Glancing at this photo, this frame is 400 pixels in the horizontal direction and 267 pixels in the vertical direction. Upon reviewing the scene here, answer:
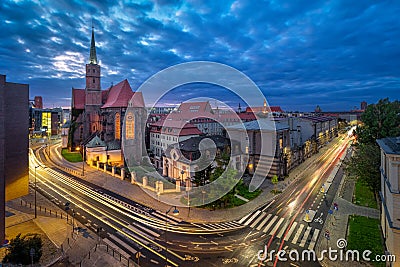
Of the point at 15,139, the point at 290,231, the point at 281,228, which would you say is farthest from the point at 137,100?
the point at 290,231

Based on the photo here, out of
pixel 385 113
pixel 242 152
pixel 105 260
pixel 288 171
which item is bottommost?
pixel 105 260

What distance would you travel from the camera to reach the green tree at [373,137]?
24.2m

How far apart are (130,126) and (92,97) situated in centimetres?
1857

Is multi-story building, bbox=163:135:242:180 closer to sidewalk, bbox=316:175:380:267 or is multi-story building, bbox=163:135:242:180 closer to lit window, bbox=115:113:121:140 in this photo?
sidewalk, bbox=316:175:380:267

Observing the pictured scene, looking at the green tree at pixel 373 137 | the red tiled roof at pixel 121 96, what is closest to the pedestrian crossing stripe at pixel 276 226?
the green tree at pixel 373 137

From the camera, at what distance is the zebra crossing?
20.1 metres

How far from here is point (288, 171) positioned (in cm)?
4138

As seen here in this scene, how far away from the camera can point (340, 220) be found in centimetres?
2372

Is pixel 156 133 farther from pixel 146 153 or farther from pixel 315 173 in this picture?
pixel 315 173

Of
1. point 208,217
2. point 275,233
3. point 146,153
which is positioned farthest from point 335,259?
point 146,153

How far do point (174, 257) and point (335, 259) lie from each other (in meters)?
12.5

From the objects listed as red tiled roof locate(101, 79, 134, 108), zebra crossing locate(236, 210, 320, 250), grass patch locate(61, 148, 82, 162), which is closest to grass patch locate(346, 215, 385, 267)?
zebra crossing locate(236, 210, 320, 250)

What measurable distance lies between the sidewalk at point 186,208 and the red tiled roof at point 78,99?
27.7 metres

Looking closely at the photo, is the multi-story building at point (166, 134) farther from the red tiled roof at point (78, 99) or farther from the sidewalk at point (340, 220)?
the sidewalk at point (340, 220)
